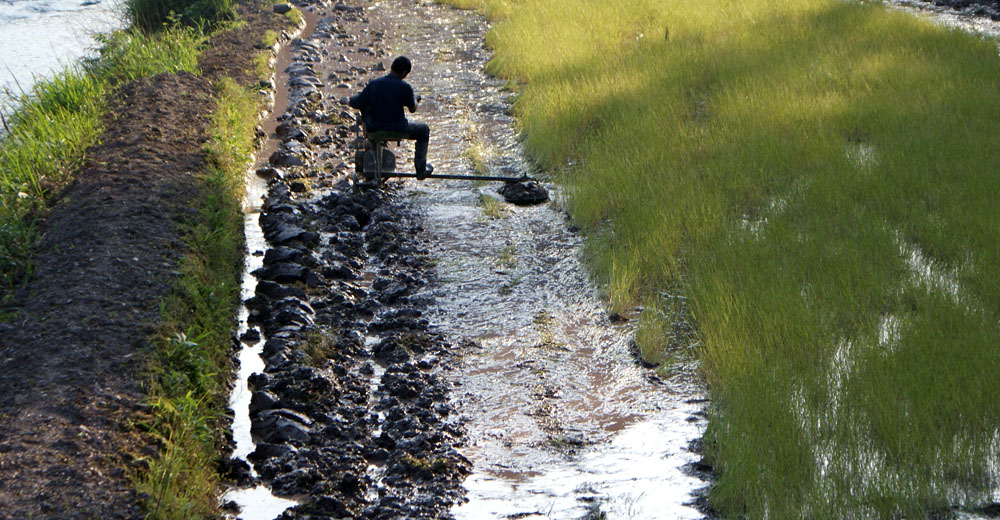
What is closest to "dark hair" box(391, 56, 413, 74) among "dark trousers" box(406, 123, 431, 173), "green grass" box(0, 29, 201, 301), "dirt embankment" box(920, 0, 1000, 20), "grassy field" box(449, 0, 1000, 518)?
"dark trousers" box(406, 123, 431, 173)

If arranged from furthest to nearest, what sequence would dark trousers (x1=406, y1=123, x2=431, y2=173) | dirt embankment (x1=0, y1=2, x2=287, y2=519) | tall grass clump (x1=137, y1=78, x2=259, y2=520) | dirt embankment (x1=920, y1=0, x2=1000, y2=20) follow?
1. dirt embankment (x1=920, y1=0, x2=1000, y2=20)
2. dark trousers (x1=406, y1=123, x2=431, y2=173)
3. tall grass clump (x1=137, y1=78, x2=259, y2=520)
4. dirt embankment (x1=0, y1=2, x2=287, y2=519)

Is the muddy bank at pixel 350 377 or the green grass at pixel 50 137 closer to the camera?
the muddy bank at pixel 350 377

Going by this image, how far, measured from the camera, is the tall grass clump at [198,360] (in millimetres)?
4188

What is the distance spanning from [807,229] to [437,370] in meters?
2.80

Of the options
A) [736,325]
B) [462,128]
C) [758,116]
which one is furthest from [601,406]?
[462,128]

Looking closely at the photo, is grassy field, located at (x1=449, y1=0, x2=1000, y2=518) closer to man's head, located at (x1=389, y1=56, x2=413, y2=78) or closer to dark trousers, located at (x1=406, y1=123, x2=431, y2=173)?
dark trousers, located at (x1=406, y1=123, x2=431, y2=173)

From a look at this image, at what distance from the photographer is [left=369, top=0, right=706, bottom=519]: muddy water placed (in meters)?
4.45

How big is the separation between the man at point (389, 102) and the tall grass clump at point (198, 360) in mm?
1252

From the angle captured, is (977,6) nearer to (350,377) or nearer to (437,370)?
(437,370)

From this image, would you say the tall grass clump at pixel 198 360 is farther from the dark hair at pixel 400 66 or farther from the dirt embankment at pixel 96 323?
the dark hair at pixel 400 66

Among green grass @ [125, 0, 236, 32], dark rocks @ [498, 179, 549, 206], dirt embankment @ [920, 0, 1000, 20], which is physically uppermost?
dark rocks @ [498, 179, 549, 206]

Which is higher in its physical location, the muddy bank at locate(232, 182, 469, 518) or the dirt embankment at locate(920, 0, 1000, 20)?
the muddy bank at locate(232, 182, 469, 518)

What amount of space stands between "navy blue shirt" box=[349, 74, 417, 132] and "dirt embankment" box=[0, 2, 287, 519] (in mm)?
1437

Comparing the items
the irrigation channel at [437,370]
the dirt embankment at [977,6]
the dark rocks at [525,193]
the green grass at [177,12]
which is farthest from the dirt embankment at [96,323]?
the dirt embankment at [977,6]
